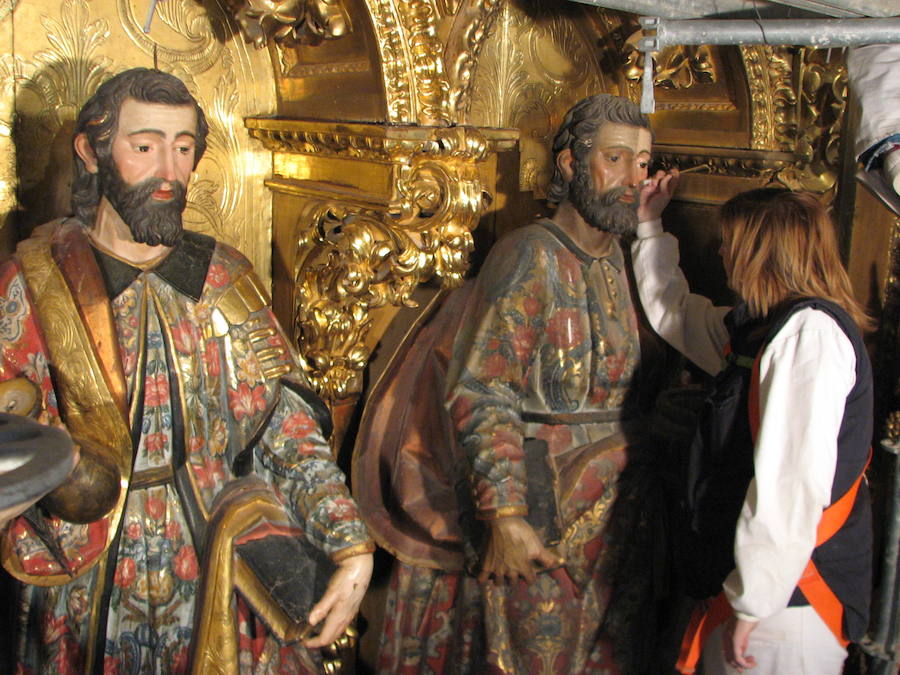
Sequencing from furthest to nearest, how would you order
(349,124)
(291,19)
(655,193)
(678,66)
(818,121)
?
1. (678,66)
2. (818,121)
3. (655,193)
4. (349,124)
5. (291,19)

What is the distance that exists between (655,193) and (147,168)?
1.11 m

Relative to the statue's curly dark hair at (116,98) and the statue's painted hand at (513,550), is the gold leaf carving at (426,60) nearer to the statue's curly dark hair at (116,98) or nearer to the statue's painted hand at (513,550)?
the statue's curly dark hair at (116,98)

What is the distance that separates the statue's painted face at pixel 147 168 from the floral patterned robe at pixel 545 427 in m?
0.64

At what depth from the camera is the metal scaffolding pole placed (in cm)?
174

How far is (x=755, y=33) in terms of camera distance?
1.79 m

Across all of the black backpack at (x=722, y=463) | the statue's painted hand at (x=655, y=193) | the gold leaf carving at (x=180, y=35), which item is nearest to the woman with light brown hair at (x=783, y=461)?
the black backpack at (x=722, y=463)

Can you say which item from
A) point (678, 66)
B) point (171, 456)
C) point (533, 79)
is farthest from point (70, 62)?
point (678, 66)

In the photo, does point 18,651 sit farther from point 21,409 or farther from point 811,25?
point 811,25

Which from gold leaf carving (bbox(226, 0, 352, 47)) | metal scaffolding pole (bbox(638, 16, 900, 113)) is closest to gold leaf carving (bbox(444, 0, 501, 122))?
gold leaf carving (bbox(226, 0, 352, 47))

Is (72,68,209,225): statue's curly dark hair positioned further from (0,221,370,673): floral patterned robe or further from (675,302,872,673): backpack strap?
(675,302,872,673): backpack strap

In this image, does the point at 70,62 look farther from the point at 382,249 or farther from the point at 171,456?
the point at 171,456

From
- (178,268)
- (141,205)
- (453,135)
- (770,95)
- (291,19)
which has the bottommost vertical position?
(178,268)

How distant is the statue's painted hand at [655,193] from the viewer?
2.19 m

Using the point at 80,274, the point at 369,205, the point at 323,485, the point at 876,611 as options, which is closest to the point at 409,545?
the point at 323,485
